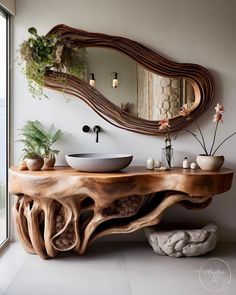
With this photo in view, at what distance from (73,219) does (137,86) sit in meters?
1.35

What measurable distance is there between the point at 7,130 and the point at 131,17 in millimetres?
1575

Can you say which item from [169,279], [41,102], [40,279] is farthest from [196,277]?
[41,102]

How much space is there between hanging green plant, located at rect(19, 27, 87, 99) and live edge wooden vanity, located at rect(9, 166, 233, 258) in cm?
82

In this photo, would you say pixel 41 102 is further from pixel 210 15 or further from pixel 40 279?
pixel 210 15

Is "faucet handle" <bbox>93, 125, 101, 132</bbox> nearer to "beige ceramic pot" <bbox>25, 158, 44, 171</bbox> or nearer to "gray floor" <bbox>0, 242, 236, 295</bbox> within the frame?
"beige ceramic pot" <bbox>25, 158, 44, 171</bbox>

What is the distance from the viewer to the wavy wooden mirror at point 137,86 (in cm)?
288

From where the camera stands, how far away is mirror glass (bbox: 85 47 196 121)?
291 centimetres

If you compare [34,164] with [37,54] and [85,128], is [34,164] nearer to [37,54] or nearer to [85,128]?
[85,128]

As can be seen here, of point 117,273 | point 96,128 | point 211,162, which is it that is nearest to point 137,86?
point 96,128

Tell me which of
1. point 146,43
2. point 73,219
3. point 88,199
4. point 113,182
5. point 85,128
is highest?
point 146,43

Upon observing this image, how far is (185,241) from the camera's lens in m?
2.58

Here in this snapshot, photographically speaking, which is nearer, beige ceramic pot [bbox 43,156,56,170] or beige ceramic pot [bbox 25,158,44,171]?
beige ceramic pot [bbox 25,158,44,171]

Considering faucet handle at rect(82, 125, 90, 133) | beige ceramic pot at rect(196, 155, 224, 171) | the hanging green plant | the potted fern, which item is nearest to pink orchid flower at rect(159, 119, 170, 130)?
A: beige ceramic pot at rect(196, 155, 224, 171)

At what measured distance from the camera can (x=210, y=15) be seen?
2.97 meters
